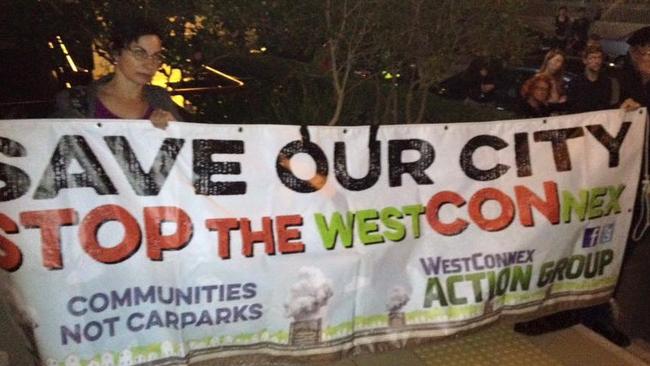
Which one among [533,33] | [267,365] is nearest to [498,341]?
[267,365]

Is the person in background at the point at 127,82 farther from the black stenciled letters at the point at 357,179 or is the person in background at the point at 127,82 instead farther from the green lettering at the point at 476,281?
Answer: the green lettering at the point at 476,281

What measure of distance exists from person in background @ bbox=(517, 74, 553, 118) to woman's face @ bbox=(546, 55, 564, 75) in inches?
19.4

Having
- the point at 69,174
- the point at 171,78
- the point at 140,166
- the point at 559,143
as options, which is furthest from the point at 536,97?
the point at 171,78

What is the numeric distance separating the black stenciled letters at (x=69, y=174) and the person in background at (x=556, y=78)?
312 cm

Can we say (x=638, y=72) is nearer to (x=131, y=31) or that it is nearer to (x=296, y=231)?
(x=296, y=231)

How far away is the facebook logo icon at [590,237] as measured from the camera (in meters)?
3.89

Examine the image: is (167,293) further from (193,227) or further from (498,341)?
(498,341)

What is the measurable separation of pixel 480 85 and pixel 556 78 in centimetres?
407

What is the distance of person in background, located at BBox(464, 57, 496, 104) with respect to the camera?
9.04 m

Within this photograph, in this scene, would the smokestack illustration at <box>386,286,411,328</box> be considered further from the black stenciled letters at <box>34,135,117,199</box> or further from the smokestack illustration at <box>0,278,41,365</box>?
the smokestack illustration at <box>0,278,41,365</box>

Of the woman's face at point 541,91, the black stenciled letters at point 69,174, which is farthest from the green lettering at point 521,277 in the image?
the black stenciled letters at point 69,174

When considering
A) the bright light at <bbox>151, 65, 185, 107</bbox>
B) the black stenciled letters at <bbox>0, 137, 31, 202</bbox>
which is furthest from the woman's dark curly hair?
the bright light at <bbox>151, 65, 185, 107</bbox>

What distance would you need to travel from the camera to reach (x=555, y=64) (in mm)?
5523

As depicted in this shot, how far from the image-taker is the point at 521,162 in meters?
3.70
